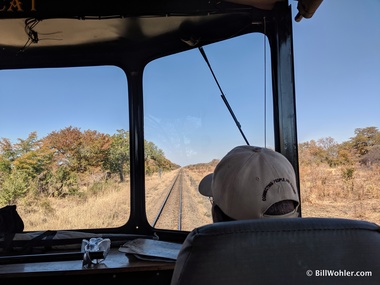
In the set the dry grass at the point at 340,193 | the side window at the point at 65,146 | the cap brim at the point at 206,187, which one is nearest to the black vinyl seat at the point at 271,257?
the cap brim at the point at 206,187

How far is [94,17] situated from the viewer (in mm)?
2059

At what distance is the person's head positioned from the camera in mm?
863

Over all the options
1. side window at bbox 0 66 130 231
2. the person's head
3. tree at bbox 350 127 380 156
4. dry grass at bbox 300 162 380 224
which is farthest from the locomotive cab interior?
the person's head

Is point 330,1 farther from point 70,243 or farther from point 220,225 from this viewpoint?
point 70,243

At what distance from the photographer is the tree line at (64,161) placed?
2.41 metres

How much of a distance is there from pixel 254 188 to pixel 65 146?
1973 mm

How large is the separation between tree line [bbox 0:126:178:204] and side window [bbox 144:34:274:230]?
117 millimetres

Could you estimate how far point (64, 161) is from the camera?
2467mm

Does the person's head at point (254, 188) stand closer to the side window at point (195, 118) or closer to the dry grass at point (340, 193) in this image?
the dry grass at point (340, 193)

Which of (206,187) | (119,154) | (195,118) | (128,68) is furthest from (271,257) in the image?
(128,68)

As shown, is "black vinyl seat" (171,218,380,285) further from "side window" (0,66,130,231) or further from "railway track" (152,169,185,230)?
"side window" (0,66,130,231)

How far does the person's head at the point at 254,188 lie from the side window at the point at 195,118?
1209 mm

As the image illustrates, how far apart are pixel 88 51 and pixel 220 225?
230cm

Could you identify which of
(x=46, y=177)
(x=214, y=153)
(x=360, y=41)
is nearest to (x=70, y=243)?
(x=46, y=177)
